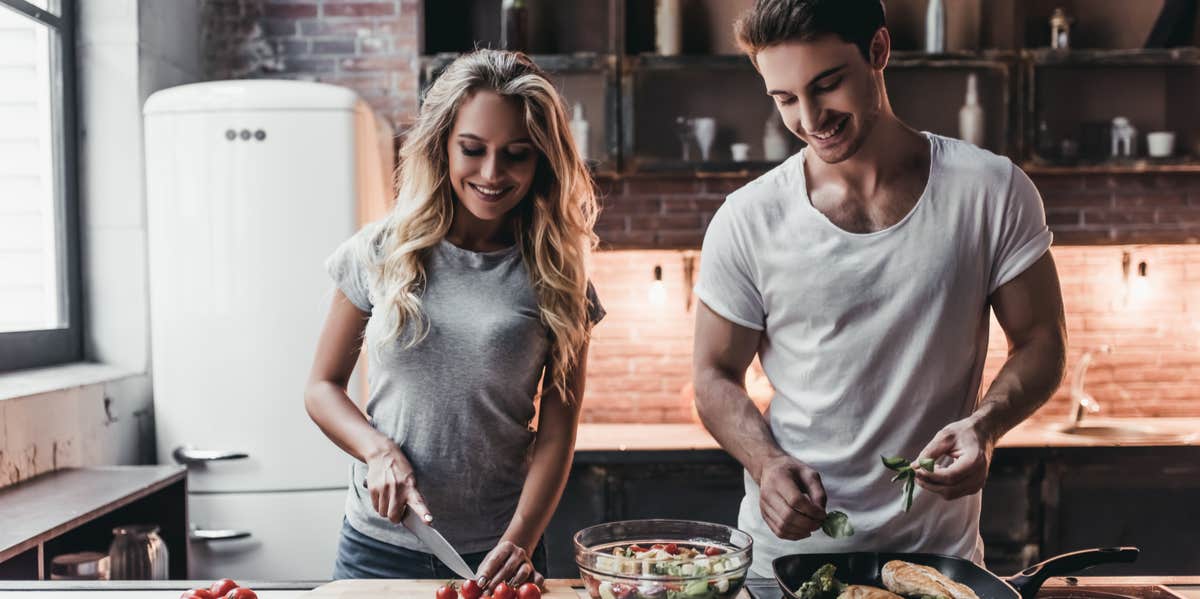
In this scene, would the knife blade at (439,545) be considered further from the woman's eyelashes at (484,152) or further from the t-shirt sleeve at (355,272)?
the woman's eyelashes at (484,152)

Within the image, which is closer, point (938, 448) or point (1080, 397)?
point (938, 448)

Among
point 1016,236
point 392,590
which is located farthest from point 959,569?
point 392,590

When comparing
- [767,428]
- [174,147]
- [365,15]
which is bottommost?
[767,428]

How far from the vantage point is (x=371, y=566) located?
1.72m

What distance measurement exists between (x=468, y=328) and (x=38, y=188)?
7.63 feet

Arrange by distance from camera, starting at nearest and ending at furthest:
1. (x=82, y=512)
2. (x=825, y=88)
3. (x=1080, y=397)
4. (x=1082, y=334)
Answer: (x=825, y=88) < (x=82, y=512) < (x=1080, y=397) < (x=1082, y=334)

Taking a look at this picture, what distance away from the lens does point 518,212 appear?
1846 mm

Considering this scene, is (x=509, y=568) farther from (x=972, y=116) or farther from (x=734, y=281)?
(x=972, y=116)

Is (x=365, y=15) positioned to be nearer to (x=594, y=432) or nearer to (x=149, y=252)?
(x=149, y=252)

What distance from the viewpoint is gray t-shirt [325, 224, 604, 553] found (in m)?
1.71

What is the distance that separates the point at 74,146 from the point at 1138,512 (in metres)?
3.77

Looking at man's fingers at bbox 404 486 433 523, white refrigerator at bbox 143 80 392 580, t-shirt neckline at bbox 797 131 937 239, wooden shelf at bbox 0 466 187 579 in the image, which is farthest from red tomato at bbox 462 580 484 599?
white refrigerator at bbox 143 80 392 580

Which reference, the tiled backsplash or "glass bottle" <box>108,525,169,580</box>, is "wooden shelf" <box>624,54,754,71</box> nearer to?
the tiled backsplash

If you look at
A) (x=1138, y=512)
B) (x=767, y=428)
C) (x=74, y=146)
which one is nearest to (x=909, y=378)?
(x=767, y=428)
